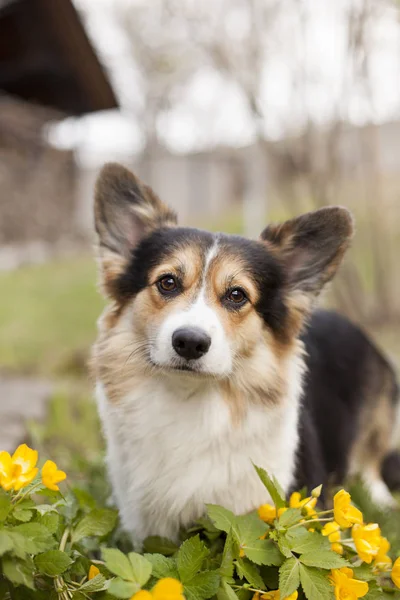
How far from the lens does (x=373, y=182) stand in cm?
852

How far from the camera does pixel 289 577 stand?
164 cm

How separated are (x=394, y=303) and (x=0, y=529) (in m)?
8.08

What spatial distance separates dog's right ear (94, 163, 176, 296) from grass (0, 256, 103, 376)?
12.5 feet

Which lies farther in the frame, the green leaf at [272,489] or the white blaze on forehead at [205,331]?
the white blaze on forehead at [205,331]

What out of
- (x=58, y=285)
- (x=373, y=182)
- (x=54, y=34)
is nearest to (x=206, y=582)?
(x=373, y=182)

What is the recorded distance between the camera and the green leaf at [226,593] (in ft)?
5.38

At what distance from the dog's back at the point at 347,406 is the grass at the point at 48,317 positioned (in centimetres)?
344

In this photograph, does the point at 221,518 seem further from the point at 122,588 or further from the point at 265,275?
the point at 265,275

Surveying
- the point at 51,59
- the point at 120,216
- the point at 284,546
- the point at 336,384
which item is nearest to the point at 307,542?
the point at 284,546

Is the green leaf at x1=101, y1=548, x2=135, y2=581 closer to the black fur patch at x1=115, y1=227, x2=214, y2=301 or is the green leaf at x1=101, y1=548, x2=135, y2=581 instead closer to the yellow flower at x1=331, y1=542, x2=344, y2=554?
the yellow flower at x1=331, y1=542, x2=344, y2=554

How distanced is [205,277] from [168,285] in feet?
0.49

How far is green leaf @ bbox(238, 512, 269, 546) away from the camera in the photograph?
5.88ft

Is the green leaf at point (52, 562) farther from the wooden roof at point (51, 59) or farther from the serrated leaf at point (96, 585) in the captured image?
the wooden roof at point (51, 59)

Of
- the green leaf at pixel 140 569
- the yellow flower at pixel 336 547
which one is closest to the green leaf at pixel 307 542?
the yellow flower at pixel 336 547
